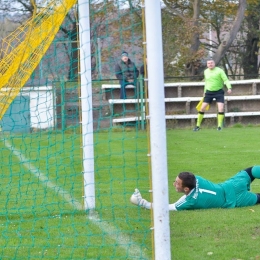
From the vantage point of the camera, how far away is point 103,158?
13.9m

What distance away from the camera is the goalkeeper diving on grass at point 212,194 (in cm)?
802

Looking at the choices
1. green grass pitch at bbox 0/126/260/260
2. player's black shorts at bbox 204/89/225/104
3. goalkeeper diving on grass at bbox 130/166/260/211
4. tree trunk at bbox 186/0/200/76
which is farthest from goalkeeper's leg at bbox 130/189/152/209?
tree trunk at bbox 186/0/200/76

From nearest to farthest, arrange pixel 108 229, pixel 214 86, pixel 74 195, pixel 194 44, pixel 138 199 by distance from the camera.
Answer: pixel 108 229
pixel 138 199
pixel 74 195
pixel 214 86
pixel 194 44

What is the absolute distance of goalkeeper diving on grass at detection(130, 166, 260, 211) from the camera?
802 cm

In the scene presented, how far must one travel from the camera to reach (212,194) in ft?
27.0


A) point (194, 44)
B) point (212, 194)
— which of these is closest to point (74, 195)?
point (212, 194)

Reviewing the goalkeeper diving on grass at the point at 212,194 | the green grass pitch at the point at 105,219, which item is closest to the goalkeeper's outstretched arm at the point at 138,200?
the goalkeeper diving on grass at the point at 212,194

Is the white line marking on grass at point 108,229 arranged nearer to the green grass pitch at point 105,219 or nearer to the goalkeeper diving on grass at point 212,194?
the green grass pitch at point 105,219

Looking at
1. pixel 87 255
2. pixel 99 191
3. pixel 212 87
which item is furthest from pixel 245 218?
pixel 212 87

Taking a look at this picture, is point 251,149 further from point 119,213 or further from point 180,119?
point 180,119

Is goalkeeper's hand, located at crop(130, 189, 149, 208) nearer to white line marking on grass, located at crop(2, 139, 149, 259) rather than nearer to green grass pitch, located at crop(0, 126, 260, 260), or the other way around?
green grass pitch, located at crop(0, 126, 260, 260)

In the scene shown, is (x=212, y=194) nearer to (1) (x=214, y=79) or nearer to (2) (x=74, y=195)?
(2) (x=74, y=195)

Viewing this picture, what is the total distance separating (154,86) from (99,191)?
15.0 feet

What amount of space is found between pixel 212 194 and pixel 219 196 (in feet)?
0.35
